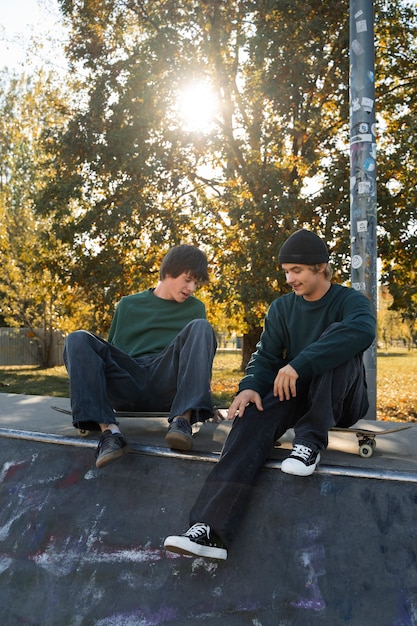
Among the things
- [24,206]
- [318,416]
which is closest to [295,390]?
[318,416]

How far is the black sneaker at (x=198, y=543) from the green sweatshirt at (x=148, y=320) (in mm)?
1598

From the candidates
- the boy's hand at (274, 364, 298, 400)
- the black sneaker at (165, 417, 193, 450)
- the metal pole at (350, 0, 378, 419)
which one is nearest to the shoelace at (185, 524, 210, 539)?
the black sneaker at (165, 417, 193, 450)

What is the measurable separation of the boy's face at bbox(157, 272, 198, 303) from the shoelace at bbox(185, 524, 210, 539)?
5.60 ft

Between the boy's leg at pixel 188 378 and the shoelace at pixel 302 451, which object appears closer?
the shoelace at pixel 302 451

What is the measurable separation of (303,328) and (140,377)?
3.54 ft

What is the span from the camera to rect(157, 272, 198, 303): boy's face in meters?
3.81

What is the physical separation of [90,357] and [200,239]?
828cm

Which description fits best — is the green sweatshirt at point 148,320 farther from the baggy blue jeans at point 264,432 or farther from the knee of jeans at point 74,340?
the baggy blue jeans at point 264,432

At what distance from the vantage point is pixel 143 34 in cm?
1377

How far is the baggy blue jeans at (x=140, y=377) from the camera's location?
3.19 metres

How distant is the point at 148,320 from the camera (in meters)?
3.94

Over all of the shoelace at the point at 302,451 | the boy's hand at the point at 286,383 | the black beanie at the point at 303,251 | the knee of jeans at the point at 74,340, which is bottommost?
the shoelace at the point at 302,451

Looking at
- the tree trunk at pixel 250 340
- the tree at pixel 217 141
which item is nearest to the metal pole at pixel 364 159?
the tree at pixel 217 141

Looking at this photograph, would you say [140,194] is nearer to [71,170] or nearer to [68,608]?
[71,170]
